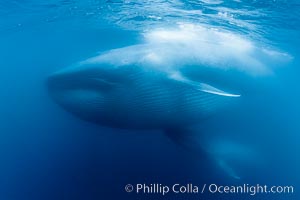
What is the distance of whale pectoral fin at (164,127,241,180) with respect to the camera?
8.15 m

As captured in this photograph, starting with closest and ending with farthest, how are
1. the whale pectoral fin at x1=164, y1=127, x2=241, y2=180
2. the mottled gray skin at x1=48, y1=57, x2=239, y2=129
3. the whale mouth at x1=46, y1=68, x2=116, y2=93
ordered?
the whale mouth at x1=46, y1=68, x2=116, y2=93 < the mottled gray skin at x1=48, y1=57, x2=239, y2=129 < the whale pectoral fin at x1=164, y1=127, x2=241, y2=180

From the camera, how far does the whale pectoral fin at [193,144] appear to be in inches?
321

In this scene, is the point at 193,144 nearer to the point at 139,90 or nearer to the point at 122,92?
the point at 139,90

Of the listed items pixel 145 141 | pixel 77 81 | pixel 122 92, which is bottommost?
pixel 145 141

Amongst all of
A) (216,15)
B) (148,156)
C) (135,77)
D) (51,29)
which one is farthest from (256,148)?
(51,29)

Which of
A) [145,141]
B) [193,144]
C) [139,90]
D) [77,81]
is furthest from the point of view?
[145,141]

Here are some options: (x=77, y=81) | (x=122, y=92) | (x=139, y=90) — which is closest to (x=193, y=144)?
(x=139, y=90)

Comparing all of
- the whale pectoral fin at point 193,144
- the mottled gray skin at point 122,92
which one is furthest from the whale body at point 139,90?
the whale pectoral fin at point 193,144

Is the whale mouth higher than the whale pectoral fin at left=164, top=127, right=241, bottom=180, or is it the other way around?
the whale mouth

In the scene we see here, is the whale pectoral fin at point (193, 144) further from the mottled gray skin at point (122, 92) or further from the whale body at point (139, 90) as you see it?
the mottled gray skin at point (122, 92)

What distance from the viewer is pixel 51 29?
81.6 ft

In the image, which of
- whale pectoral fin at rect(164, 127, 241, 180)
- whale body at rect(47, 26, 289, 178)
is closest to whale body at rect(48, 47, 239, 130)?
whale body at rect(47, 26, 289, 178)

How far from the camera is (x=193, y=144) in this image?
8453 mm

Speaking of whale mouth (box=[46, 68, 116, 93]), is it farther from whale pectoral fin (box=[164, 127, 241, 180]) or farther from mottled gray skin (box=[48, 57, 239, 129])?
whale pectoral fin (box=[164, 127, 241, 180])
